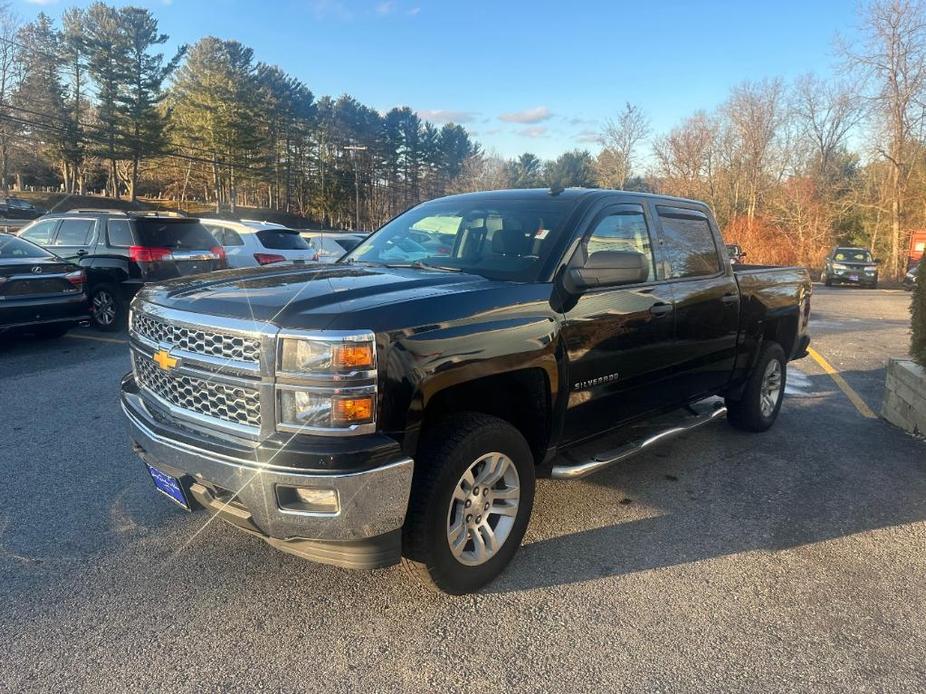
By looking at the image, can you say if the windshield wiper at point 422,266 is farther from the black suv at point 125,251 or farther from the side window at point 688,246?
the black suv at point 125,251

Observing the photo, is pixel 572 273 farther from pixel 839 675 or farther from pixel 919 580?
pixel 919 580

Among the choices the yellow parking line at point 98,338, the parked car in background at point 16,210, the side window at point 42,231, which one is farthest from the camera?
the parked car in background at point 16,210

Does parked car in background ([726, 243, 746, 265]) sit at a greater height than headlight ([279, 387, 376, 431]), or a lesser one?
greater

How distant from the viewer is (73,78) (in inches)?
1858

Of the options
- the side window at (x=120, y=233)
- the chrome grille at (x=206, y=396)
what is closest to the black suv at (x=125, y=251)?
the side window at (x=120, y=233)

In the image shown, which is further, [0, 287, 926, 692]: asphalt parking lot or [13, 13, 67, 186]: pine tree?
[13, 13, 67, 186]: pine tree

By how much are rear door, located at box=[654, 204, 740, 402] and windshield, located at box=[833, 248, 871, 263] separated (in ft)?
82.0

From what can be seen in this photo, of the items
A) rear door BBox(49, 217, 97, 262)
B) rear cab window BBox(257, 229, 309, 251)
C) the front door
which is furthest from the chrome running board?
rear cab window BBox(257, 229, 309, 251)

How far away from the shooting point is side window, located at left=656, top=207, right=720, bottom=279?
426cm

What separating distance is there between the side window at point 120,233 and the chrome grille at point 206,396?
296 inches

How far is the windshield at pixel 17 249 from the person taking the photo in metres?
7.82

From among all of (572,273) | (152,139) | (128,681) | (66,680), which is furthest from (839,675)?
(152,139)

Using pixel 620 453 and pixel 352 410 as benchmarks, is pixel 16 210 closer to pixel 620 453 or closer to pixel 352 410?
pixel 620 453

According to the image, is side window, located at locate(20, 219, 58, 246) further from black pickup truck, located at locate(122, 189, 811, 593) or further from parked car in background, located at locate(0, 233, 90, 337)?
black pickup truck, located at locate(122, 189, 811, 593)
